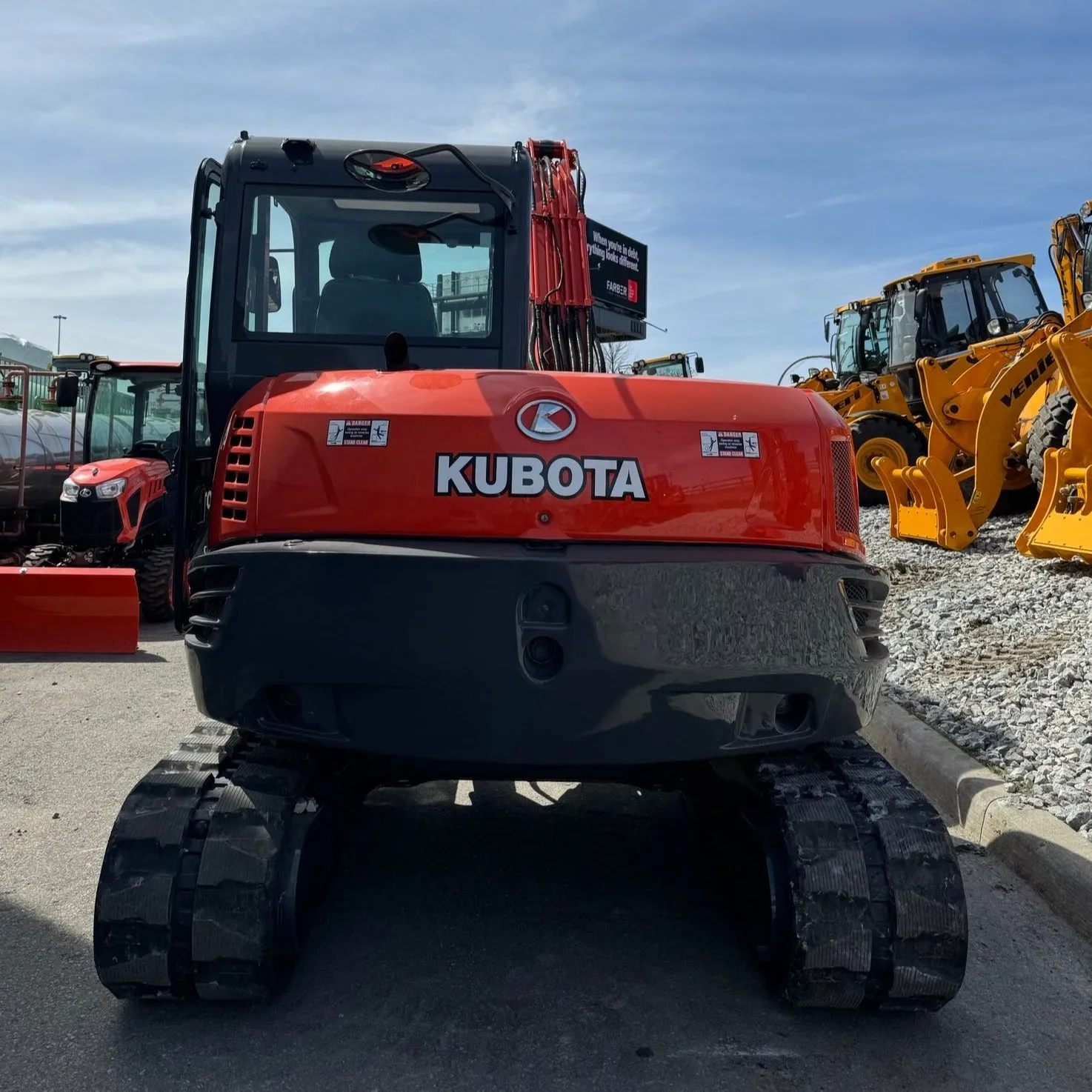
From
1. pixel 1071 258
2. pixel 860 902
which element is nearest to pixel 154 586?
pixel 860 902

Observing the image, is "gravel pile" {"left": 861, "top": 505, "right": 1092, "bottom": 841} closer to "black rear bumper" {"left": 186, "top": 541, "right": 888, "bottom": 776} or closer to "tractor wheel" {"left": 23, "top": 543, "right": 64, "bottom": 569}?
"black rear bumper" {"left": 186, "top": 541, "right": 888, "bottom": 776}

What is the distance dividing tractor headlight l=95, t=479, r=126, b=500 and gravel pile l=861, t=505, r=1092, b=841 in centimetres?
675

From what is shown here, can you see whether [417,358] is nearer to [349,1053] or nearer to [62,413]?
[349,1053]

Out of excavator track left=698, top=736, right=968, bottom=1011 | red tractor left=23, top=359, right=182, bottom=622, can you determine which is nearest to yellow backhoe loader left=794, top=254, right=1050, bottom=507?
red tractor left=23, top=359, right=182, bottom=622

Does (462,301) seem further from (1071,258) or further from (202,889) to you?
(1071,258)

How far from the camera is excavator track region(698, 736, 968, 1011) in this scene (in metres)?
3.02

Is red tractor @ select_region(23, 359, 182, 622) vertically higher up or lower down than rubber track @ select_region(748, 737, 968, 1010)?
higher up

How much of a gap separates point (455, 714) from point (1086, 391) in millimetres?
7843

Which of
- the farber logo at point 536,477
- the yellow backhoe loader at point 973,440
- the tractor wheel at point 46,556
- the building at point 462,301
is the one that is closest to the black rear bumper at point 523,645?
the farber logo at point 536,477

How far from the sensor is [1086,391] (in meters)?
9.09

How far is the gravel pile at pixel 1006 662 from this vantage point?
499 cm

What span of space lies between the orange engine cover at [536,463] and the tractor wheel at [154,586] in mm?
7944

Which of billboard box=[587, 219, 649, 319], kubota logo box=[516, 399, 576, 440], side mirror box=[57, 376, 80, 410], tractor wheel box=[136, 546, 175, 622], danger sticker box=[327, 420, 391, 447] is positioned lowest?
tractor wheel box=[136, 546, 175, 622]

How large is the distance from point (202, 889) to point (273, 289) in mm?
2181
